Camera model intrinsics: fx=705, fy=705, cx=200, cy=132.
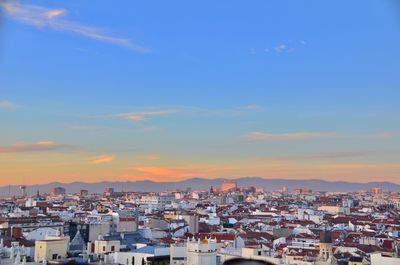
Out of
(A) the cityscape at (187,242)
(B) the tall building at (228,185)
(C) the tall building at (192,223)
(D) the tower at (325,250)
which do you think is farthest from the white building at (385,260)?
(B) the tall building at (228,185)

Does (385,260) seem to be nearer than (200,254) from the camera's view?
No

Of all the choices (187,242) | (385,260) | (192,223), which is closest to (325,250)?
(385,260)

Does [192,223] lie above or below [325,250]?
above

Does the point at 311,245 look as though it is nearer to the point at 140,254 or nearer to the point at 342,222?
the point at 140,254

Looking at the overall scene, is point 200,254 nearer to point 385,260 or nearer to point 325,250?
point 325,250

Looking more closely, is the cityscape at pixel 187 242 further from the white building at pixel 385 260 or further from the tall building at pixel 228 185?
the tall building at pixel 228 185

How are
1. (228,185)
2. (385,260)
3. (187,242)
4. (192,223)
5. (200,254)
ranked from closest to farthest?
(200,254), (385,260), (187,242), (192,223), (228,185)

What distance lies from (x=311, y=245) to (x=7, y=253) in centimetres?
Answer: 663

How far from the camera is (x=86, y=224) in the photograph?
14.1 meters

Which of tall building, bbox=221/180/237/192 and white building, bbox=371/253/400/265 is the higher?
tall building, bbox=221/180/237/192

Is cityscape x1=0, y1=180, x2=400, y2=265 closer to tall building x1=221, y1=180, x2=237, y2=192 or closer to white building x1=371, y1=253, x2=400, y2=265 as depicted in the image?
white building x1=371, y1=253, x2=400, y2=265

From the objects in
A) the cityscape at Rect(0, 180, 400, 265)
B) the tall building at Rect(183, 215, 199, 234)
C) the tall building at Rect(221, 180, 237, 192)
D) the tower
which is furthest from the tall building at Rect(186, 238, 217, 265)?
the tall building at Rect(221, 180, 237, 192)

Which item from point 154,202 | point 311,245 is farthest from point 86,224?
point 154,202

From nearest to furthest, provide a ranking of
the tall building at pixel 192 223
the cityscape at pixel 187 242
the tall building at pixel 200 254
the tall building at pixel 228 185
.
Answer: the tall building at pixel 200 254
the cityscape at pixel 187 242
the tall building at pixel 192 223
the tall building at pixel 228 185
